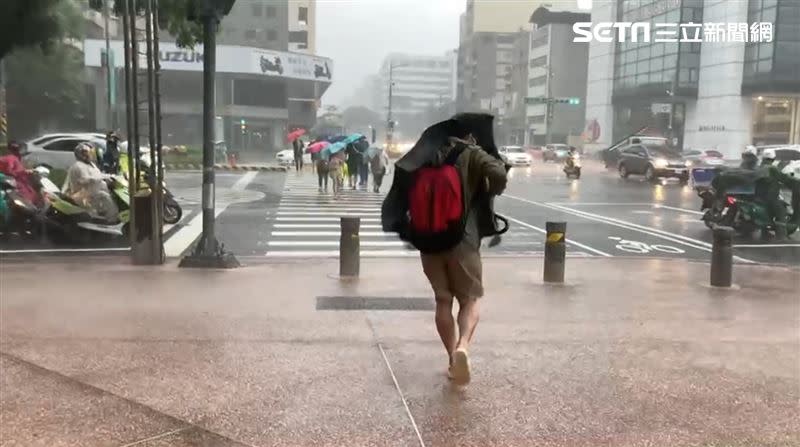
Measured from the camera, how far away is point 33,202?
468 inches

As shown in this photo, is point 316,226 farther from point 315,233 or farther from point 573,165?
point 573,165

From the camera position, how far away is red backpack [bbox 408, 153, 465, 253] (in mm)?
4898

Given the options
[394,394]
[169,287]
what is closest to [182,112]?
[169,287]

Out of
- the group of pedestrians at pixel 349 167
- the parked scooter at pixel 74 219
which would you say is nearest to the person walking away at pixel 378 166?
the group of pedestrians at pixel 349 167

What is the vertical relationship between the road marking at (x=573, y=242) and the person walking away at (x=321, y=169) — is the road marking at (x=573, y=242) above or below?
below

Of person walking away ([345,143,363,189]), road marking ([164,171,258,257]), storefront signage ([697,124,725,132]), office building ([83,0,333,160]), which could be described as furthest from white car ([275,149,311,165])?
storefront signage ([697,124,725,132])

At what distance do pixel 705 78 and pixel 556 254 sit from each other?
33.1 feet

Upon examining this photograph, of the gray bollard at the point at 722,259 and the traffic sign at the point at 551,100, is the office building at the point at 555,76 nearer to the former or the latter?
the traffic sign at the point at 551,100

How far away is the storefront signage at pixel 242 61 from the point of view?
14023 mm

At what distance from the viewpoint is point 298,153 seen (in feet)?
62.4

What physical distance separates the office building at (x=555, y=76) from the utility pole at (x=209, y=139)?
18.9ft

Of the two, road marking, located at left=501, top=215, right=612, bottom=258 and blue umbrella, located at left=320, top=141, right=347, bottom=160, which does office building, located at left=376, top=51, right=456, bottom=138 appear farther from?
blue umbrella, located at left=320, top=141, right=347, bottom=160

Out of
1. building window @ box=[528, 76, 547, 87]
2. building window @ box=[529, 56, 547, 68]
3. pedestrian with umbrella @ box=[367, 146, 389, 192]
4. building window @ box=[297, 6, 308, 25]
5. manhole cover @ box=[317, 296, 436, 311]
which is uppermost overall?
building window @ box=[297, 6, 308, 25]

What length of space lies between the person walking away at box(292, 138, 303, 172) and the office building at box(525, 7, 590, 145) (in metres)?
5.37
